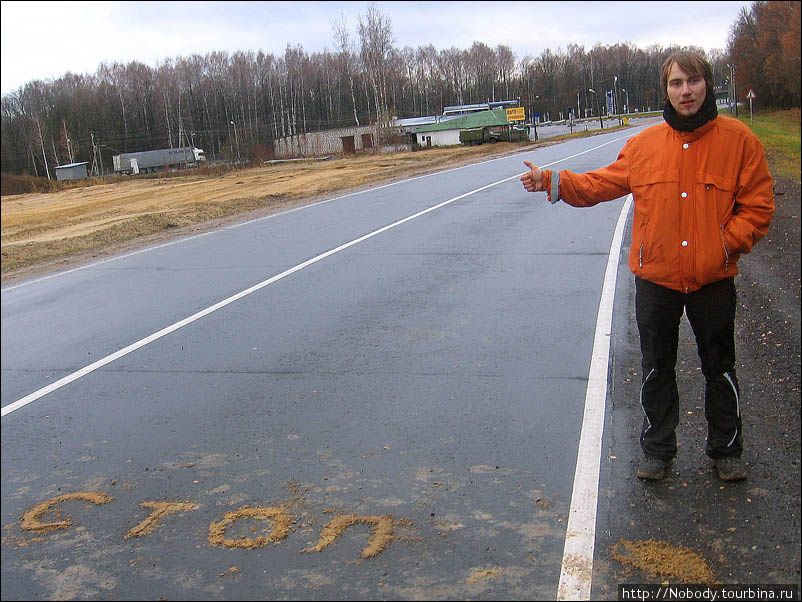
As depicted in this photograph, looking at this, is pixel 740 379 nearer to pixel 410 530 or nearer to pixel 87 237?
pixel 410 530

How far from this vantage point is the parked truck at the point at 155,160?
3701mm

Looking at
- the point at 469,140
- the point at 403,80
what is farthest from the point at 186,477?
the point at 469,140

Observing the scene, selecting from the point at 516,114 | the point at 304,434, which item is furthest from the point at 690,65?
the point at 516,114

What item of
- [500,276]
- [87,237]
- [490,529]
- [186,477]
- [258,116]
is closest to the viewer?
[490,529]

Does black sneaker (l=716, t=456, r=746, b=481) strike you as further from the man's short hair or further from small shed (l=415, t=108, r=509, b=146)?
small shed (l=415, t=108, r=509, b=146)

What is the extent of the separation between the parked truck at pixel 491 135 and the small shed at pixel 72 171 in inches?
2571

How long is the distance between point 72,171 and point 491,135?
66.8 m

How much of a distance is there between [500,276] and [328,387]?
14.5 feet

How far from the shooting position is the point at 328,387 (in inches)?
239

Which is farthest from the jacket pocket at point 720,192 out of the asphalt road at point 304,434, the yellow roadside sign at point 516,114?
the yellow roadside sign at point 516,114

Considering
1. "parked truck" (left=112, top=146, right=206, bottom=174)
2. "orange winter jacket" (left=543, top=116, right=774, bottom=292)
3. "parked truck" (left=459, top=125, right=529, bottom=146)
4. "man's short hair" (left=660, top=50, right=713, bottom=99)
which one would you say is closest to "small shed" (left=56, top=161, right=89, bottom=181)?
"parked truck" (left=112, top=146, right=206, bottom=174)

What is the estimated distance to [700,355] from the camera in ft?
14.3

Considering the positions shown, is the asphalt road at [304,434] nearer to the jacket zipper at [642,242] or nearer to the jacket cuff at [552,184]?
the jacket zipper at [642,242]

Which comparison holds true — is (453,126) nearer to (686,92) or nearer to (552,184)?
(552,184)
